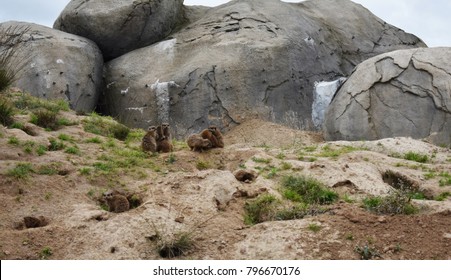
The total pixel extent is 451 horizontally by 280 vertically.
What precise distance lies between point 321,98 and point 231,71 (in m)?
3.33

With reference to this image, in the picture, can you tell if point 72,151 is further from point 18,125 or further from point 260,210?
point 260,210

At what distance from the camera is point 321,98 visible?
21.4 metres

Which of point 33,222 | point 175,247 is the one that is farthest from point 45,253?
point 175,247

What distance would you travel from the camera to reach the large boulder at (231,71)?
2006 cm

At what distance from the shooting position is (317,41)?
2259cm

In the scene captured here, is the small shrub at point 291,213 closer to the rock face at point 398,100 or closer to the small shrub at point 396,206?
the small shrub at point 396,206

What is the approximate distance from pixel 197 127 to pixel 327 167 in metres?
9.21

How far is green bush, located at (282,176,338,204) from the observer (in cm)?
976

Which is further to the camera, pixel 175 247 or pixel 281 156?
pixel 281 156

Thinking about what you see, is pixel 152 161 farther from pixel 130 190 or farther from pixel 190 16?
pixel 190 16

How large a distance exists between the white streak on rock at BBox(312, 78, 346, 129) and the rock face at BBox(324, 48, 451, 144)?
2.53m

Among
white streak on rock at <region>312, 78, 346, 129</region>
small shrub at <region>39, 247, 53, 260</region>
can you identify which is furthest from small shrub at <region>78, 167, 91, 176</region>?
white streak on rock at <region>312, 78, 346, 129</region>
